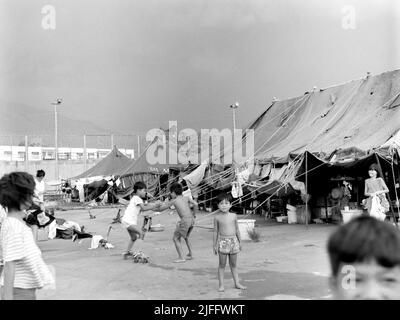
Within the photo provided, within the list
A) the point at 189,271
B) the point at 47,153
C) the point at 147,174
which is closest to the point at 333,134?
the point at 189,271

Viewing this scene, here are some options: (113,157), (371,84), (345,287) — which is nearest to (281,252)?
(345,287)

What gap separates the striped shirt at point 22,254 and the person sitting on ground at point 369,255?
2.47 m

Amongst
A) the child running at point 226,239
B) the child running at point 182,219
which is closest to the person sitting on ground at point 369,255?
the child running at point 226,239

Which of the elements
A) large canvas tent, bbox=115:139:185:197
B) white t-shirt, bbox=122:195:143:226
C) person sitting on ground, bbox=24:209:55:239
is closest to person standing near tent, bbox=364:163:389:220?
white t-shirt, bbox=122:195:143:226

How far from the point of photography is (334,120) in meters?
18.7

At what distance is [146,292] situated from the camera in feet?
22.5

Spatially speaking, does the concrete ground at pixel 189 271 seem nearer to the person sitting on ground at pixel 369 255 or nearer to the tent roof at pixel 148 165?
the person sitting on ground at pixel 369 255

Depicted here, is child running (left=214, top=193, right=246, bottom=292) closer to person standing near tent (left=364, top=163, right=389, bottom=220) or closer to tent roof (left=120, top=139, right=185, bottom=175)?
person standing near tent (left=364, top=163, right=389, bottom=220)

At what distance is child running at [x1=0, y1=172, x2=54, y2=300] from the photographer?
339 centimetres

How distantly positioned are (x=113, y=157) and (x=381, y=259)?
34.8 metres

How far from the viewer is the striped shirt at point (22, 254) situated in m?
3.41

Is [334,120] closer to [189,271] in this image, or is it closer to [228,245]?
[189,271]
